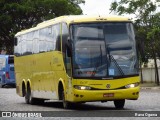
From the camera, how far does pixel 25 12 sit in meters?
70.4

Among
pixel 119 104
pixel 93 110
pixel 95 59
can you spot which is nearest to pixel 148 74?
pixel 119 104

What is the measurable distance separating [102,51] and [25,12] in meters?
50.8

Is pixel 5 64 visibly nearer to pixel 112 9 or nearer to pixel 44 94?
pixel 112 9

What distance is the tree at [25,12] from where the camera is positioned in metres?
70.1

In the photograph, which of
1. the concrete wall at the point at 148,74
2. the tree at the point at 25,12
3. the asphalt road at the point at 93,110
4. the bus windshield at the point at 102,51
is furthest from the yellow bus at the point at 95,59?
the tree at the point at 25,12

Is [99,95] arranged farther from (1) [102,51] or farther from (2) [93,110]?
(1) [102,51]

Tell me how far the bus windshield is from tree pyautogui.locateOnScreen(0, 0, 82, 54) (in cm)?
4939

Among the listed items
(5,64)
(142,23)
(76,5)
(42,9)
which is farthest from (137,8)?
(76,5)

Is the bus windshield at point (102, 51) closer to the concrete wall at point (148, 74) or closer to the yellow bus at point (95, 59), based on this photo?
the yellow bus at point (95, 59)

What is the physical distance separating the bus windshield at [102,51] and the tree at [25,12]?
4939 cm

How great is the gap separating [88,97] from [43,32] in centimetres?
526

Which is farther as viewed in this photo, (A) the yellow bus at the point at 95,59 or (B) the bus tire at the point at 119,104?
(B) the bus tire at the point at 119,104

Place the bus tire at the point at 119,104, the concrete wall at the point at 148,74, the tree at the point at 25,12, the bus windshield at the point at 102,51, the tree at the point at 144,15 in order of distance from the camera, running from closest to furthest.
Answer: the bus windshield at the point at 102,51, the bus tire at the point at 119,104, the tree at the point at 144,15, the concrete wall at the point at 148,74, the tree at the point at 25,12

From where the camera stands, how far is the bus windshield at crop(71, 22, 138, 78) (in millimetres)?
20156
